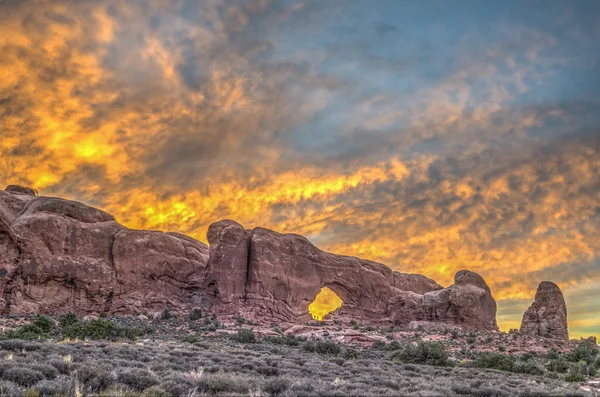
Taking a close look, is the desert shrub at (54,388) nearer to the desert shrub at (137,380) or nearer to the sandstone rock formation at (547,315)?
the desert shrub at (137,380)

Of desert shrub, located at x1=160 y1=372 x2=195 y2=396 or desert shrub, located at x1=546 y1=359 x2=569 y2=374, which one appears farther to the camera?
desert shrub, located at x1=546 y1=359 x2=569 y2=374

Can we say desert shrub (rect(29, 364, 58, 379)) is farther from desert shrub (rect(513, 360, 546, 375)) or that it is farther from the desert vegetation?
desert shrub (rect(513, 360, 546, 375))

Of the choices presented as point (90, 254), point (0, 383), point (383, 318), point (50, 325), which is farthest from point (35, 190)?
point (0, 383)

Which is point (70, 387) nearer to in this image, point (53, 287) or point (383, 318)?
point (53, 287)

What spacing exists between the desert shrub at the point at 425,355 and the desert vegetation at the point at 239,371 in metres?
0.05

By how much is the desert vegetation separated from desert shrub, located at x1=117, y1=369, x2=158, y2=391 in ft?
0.08

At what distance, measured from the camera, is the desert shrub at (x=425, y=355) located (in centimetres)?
2253

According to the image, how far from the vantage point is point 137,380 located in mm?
11344

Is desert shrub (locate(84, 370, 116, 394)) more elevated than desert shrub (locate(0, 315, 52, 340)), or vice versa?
desert shrub (locate(0, 315, 52, 340))

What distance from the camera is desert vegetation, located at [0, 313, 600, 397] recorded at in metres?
10.7

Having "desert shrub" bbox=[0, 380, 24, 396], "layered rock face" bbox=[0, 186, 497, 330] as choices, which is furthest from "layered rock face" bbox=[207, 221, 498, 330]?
"desert shrub" bbox=[0, 380, 24, 396]

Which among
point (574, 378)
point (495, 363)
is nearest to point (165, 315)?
point (495, 363)

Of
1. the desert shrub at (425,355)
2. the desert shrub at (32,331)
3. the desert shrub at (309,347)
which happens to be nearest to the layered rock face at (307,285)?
the desert shrub at (309,347)

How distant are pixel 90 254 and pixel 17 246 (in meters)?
5.90
